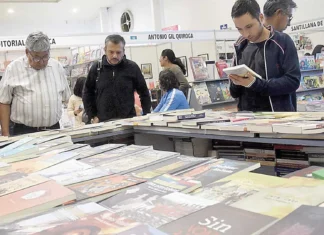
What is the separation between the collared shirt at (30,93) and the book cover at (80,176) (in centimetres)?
147

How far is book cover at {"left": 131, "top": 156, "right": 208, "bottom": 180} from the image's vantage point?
118 centimetres

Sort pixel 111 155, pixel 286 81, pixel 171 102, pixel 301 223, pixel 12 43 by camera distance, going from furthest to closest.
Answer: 1. pixel 12 43
2. pixel 171 102
3. pixel 286 81
4. pixel 111 155
5. pixel 301 223

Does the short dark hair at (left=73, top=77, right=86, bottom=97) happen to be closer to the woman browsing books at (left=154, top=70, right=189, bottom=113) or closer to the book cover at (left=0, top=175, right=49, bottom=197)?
the woman browsing books at (left=154, top=70, right=189, bottom=113)

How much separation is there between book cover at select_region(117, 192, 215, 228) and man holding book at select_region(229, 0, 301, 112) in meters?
1.19

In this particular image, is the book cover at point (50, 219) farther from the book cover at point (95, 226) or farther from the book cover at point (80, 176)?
the book cover at point (80, 176)

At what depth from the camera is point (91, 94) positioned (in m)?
3.06

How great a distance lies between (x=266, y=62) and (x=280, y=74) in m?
0.11

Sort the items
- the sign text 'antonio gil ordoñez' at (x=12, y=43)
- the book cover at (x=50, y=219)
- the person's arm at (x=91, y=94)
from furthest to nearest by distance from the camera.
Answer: the sign text 'antonio gil ordoñez' at (x=12, y=43) → the person's arm at (x=91, y=94) → the book cover at (x=50, y=219)

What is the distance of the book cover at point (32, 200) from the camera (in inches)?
34.6

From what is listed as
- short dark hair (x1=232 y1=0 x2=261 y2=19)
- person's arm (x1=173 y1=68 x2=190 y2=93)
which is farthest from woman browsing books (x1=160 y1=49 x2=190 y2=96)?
short dark hair (x1=232 y1=0 x2=261 y2=19)

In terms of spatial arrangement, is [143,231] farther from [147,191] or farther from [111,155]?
[111,155]

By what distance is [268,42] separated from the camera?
82.4 inches

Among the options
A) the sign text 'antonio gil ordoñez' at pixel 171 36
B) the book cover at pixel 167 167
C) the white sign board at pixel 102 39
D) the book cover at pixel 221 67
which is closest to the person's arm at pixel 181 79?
the book cover at pixel 221 67

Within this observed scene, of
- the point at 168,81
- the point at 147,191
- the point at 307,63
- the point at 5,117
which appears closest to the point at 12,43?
the point at 168,81
